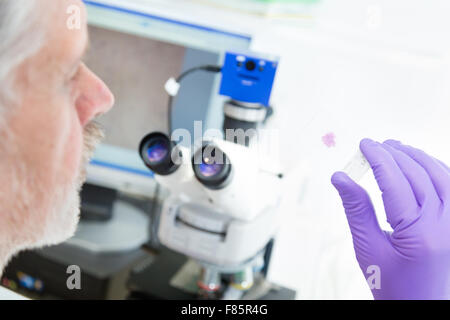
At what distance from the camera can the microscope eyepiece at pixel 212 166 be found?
0.68 meters

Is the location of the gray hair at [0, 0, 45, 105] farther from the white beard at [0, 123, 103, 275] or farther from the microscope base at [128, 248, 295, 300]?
the microscope base at [128, 248, 295, 300]

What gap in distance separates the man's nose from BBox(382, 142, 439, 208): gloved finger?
404 millimetres

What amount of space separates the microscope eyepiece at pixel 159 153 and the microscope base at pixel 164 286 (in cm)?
32

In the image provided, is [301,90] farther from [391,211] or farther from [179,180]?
[391,211]

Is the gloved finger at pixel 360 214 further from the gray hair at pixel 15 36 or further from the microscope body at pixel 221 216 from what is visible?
the gray hair at pixel 15 36

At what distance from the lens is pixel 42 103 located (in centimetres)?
54

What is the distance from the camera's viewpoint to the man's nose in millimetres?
612

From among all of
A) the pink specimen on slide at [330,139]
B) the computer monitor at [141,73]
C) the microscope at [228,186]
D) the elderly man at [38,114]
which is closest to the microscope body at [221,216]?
the microscope at [228,186]

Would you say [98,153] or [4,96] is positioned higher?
[4,96]

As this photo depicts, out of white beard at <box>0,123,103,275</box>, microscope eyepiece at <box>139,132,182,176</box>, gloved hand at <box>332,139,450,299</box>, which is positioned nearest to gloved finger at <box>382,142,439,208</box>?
gloved hand at <box>332,139,450,299</box>

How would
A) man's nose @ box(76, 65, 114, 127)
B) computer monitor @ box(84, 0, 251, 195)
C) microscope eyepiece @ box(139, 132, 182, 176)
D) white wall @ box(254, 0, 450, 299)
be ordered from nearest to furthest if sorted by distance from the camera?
man's nose @ box(76, 65, 114, 127) < microscope eyepiece @ box(139, 132, 182, 176) < white wall @ box(254, 0, 450, 299) < computer monitor @ box(84, 0, 251, 195)

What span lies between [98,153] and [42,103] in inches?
29.6

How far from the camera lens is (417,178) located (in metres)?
0.59
